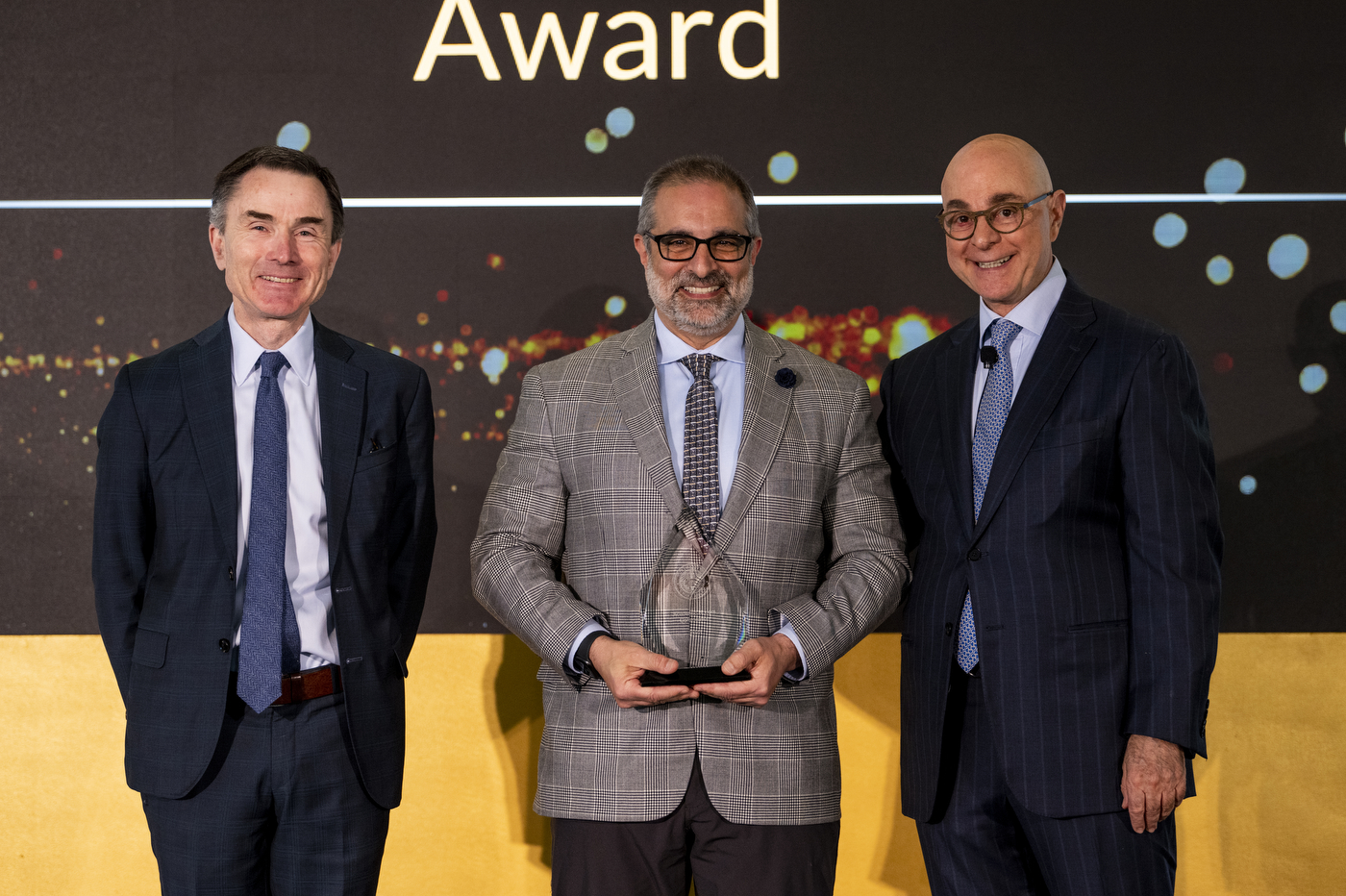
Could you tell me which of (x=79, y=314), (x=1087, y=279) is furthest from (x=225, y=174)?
(x=1087, y=279)

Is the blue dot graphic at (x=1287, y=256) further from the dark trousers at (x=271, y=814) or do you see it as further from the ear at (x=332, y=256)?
the dark trousers at (x=271, y=814)

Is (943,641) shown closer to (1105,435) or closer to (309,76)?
(1105,435)

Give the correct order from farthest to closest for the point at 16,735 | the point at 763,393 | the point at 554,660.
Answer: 1. the point at 16,735
2. the point at 763,393
3. the point at 554,660

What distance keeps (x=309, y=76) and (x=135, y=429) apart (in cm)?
149

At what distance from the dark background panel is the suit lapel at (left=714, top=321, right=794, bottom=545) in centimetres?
Result: 98

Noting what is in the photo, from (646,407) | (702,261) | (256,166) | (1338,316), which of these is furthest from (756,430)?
(1338,316)

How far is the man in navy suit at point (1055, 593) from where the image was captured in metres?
1.94

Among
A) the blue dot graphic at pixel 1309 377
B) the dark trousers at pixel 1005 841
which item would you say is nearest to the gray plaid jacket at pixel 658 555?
the dark trousers at pixel 1005 841

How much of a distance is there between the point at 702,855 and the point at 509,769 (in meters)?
1.19

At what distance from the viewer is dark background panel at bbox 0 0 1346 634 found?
121 inches

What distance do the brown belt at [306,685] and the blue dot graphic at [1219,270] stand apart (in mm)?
2530

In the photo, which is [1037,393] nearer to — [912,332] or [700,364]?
[700,364]

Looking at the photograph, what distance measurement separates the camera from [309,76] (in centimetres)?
308

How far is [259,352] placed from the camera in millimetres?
2053
